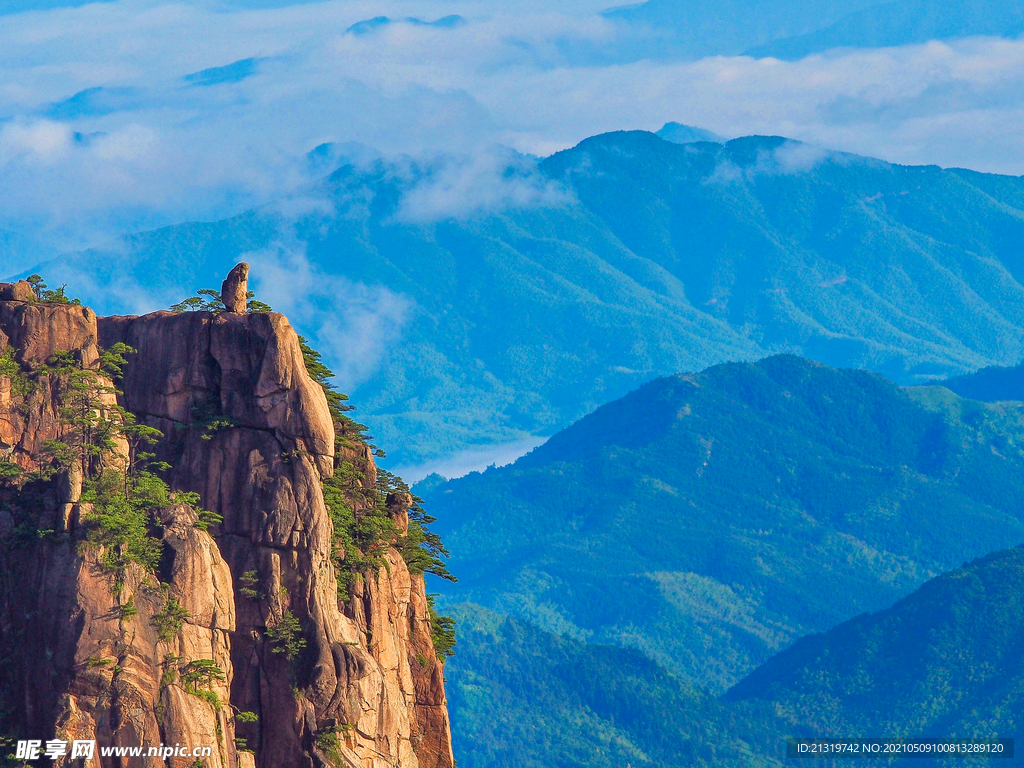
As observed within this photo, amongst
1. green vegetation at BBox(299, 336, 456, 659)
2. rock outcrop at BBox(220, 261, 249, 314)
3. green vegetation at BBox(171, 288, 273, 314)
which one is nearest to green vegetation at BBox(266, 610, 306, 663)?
green vegetation at BBox(299, 336, 456, 659)

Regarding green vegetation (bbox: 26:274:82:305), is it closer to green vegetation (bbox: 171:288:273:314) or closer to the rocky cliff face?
the rocky cliff face

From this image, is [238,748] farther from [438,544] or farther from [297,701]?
[438,544]

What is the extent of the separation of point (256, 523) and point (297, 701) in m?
6.67

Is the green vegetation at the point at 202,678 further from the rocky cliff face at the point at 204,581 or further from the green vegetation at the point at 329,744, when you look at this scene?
the green vegetation at the point at 329,744

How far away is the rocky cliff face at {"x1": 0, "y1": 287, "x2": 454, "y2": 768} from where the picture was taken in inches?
2630

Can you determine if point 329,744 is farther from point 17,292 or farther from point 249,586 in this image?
point 17,292

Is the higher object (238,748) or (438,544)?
(438,544)

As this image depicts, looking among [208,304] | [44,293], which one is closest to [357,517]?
[208,304]

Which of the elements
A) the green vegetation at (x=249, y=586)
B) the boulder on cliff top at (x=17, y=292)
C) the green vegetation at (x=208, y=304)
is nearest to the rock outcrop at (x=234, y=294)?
the green vegetation at (x=208, y=304)

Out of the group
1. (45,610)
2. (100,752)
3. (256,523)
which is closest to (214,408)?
(256,523)

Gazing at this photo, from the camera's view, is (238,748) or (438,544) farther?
(438,544)

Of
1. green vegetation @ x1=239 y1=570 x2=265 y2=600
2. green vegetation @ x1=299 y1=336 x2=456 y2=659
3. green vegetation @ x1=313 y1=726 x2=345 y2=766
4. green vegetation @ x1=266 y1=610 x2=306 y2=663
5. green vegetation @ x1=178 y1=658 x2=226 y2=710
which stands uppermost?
green vegetation @ x1=299 y1=336 x2=456 y2=659

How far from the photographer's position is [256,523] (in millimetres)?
72188

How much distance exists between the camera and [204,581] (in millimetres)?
69312
